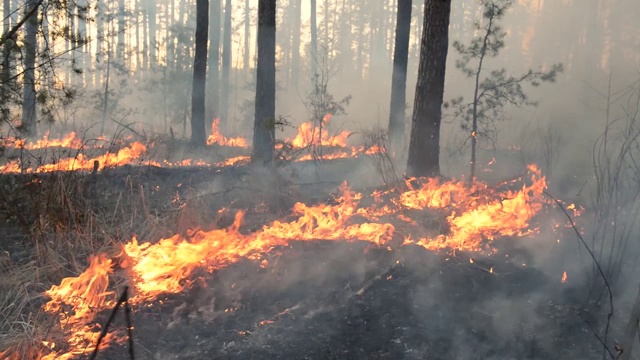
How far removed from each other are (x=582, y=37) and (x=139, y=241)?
1457 inches

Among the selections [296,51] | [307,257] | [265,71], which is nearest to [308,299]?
[307,257]

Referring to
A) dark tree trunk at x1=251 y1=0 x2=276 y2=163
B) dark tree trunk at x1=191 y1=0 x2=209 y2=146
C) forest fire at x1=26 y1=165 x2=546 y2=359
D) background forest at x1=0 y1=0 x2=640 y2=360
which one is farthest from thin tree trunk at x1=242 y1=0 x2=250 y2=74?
forest fire at x1=26 y1=165 x2=546 y2=359

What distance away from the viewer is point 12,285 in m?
4.52

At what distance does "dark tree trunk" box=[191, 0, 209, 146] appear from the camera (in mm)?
13469

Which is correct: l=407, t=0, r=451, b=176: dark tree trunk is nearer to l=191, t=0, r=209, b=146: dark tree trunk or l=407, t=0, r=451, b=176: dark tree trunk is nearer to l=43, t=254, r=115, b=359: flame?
l=43, t=254, r=115, b=359: flame

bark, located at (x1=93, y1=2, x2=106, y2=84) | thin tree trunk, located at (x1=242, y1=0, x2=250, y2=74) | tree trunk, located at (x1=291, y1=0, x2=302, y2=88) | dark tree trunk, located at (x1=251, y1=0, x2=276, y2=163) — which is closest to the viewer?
bark, located at (x1=93, y1=2, x2=106, y2=84)

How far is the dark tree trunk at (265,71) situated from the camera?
10.7 meters

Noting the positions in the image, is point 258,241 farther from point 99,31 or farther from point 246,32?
point 246,32

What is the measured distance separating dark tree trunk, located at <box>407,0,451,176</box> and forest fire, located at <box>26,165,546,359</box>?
1.87ft

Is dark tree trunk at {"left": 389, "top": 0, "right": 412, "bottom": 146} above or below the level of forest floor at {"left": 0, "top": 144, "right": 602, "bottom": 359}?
above

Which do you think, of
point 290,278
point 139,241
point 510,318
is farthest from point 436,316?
point 139,241

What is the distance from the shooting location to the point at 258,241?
5469mm

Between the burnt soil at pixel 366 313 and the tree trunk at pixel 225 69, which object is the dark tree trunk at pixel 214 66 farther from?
the burnt soil at pixel 366 313

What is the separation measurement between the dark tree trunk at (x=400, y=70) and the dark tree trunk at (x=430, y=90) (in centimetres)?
480
